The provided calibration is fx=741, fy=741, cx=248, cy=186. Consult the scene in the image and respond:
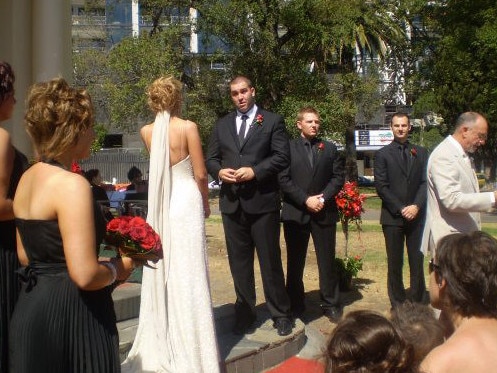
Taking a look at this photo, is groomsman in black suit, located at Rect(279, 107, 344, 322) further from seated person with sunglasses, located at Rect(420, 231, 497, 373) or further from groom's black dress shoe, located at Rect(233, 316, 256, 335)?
seated person with sunglasses, located at Rect(420, 231, 497, 373)

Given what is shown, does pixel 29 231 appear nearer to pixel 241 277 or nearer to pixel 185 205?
pixel 185 205

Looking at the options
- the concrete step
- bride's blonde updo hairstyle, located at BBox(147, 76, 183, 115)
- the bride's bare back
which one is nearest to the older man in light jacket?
the concrete step

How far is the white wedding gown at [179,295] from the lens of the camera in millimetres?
5098

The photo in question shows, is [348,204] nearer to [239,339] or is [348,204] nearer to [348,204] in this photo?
[348,204]

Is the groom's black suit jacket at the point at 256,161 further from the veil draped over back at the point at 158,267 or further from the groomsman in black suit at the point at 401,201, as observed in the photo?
the groomsman in black suit at the point at 401,201

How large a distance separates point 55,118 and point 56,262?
0.58 metres

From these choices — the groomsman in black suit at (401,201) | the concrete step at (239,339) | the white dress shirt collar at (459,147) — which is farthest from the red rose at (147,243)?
Answer: the groomsman in black suit at (401,201)

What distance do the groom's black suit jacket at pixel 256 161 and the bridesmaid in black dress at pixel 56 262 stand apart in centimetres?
304

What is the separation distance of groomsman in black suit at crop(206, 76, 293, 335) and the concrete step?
0.40 feet

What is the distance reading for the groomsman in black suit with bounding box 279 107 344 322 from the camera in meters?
7.11

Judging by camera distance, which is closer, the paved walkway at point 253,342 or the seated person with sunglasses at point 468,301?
the seated person with sunglasses at point 468,301

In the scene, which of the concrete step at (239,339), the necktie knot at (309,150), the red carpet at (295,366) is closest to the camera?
the concrete step at (239,339)

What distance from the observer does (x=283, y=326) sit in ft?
20.2

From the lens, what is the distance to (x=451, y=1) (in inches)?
1209
